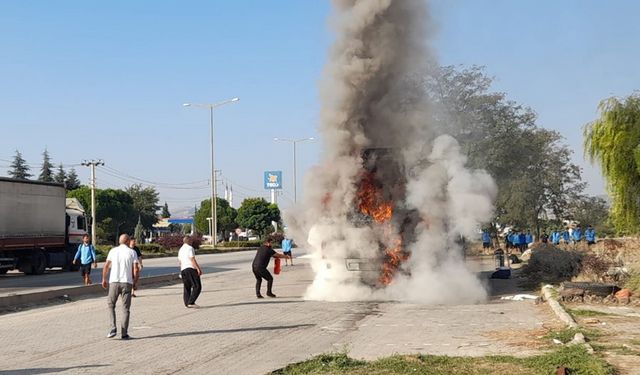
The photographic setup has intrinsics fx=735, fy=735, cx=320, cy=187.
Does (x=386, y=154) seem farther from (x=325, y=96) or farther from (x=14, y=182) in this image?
(x=14, y=182)

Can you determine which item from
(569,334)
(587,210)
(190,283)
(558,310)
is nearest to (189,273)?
(190,283)

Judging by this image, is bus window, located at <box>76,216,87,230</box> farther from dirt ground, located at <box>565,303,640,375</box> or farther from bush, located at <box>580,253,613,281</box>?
dirt ground, located at <box>565,303,640,375</box>

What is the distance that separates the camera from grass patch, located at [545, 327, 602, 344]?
9.93 metres

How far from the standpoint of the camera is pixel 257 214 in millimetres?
80625

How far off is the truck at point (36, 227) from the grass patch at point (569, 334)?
898 inches

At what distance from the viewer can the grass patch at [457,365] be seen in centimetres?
781

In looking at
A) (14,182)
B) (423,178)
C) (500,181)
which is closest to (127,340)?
(423,178)

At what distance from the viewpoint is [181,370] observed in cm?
841

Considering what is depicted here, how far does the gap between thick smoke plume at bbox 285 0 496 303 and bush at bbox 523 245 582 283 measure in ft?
15.0

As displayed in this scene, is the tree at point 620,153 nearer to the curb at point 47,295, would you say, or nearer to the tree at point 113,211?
the curb at point 47,295

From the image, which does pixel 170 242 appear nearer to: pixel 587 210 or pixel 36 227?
pixel 36 227

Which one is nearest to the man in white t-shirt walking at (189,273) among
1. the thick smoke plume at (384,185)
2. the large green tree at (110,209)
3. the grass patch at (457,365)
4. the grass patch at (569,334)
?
the thick smoke plume at (384,185)

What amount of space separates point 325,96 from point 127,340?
844cm

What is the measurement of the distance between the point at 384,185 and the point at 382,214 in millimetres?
779
